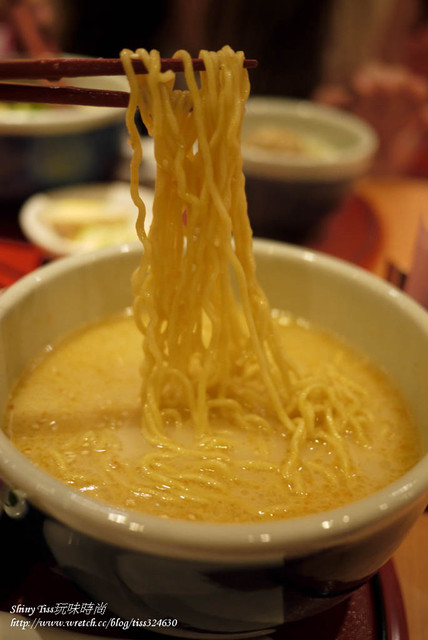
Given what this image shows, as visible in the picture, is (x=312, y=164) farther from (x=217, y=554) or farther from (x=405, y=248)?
(x=217, y=554)

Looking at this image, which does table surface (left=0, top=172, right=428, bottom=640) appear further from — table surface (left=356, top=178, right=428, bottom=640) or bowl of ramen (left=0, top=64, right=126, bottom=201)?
bowl of ramen (left=0, top=64, right=126, bottom=201)

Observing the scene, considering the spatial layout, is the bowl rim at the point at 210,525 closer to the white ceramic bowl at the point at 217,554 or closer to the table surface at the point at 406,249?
the white ceramic bowl at the point at 217,554

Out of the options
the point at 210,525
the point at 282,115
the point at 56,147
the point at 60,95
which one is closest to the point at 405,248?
the point at 282,115

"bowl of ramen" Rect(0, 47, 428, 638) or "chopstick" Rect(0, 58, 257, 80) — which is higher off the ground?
"chopstick" Rect(0, 58, 257, 80)

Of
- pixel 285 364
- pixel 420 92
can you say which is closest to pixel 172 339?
pixel 285 364

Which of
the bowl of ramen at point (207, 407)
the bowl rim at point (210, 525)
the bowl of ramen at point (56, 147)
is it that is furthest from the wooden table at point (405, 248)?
the bowl of ramen at point (56, 147)

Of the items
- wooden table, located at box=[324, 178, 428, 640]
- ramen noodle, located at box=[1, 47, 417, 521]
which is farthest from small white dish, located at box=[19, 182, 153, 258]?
wooden table, located at box=[324, 178, 428, 640]
